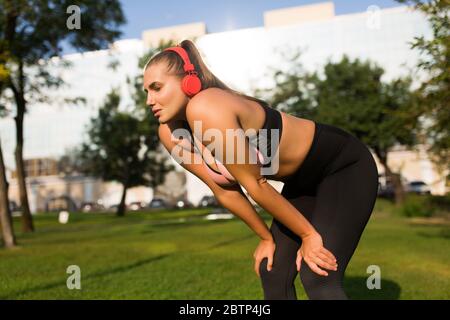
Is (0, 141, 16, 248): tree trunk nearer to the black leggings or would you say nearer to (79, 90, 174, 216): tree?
the black leggings

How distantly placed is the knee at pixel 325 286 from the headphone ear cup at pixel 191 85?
970 mm

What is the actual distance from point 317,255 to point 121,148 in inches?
1672

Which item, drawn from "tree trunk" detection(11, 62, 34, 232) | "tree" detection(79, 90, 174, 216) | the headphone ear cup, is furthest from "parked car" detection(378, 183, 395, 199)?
the headphone ear cup

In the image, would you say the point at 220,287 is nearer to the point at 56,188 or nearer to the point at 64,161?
the point at 64,161

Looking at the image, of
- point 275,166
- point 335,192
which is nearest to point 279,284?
point 335,192

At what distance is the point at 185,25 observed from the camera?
186ft

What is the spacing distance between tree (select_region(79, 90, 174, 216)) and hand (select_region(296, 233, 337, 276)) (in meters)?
37.8

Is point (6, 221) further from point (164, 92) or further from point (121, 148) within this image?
point (121, 148)

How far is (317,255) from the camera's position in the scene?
215 cm

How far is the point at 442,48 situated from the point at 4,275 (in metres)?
8.24

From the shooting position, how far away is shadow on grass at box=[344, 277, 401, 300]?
5807mm

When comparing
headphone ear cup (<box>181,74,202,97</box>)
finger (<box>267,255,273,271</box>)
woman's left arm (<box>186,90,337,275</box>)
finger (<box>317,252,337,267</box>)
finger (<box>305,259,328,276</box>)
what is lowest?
finger (<box>267,255,273,271</box>)

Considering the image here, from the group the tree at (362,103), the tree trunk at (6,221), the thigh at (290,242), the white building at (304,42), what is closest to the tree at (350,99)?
the tree at (362,103)

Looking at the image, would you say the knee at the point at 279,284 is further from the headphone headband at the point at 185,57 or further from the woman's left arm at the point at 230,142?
the headphone headband at the point at 185,57
